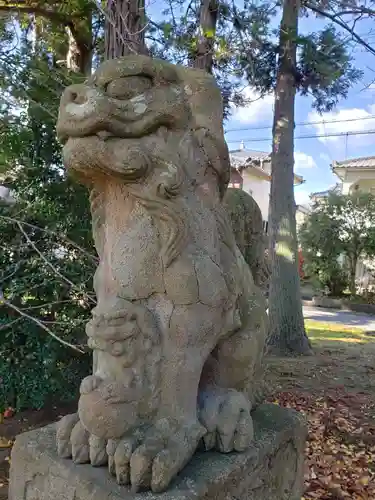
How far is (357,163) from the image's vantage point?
58.7ft

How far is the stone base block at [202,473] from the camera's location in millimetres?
1190

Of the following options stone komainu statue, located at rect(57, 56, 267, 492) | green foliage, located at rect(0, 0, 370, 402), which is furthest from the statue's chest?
green foliage, located at rect(0, 0, 370, 402)

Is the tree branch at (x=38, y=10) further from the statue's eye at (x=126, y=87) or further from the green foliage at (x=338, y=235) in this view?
the green foliage at (x=338, y=235)

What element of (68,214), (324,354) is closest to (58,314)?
(68,214)

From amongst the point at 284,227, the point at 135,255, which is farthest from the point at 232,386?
the point at 284,227

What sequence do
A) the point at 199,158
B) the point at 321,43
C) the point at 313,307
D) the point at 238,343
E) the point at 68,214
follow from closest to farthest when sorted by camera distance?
the point at 199,158
the point at 238,343
the point at 68,214
the point at 321,43
the point at 313,307

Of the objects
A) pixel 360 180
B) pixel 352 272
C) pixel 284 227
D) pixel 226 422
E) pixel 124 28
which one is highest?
pixel 360 180

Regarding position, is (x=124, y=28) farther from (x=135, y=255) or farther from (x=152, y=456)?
(x=152, y=456)

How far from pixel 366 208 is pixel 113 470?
1248cm

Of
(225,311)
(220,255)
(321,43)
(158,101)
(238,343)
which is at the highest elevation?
(321,43)

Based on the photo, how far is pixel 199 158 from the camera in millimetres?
1370

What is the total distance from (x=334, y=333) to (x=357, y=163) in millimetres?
10802

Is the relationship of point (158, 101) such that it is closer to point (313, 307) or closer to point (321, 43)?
point (321, 43)

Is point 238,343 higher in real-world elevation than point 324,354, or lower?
higher
